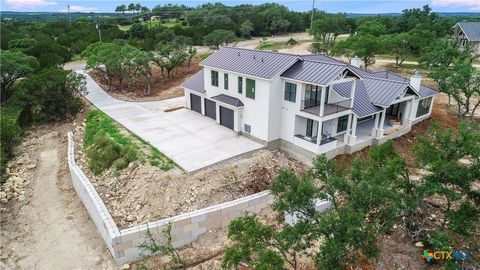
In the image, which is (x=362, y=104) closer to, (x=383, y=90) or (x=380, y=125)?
(x=380, y=125)

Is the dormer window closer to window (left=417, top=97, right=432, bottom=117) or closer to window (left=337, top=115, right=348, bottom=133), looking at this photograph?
window (left=337, top=115, right=348, bottom=133)

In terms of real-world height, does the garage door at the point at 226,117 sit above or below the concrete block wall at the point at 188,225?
above

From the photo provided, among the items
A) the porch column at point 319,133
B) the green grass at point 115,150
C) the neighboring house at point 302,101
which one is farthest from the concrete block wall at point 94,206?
the porch column at point 319,133

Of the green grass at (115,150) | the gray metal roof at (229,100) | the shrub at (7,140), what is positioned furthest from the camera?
the shrub at (7,140)

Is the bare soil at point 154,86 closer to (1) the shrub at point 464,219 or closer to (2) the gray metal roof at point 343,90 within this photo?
(2) the gray metal roof at point 343,90

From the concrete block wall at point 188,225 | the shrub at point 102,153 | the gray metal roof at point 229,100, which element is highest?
the gray metal roof at point 229,100

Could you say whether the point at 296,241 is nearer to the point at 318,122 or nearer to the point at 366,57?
the point at 318,122

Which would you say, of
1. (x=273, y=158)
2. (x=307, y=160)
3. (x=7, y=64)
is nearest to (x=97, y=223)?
(x=273, y=158)

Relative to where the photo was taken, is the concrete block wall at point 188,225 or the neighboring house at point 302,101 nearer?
the concrete block wall at point 188,225
